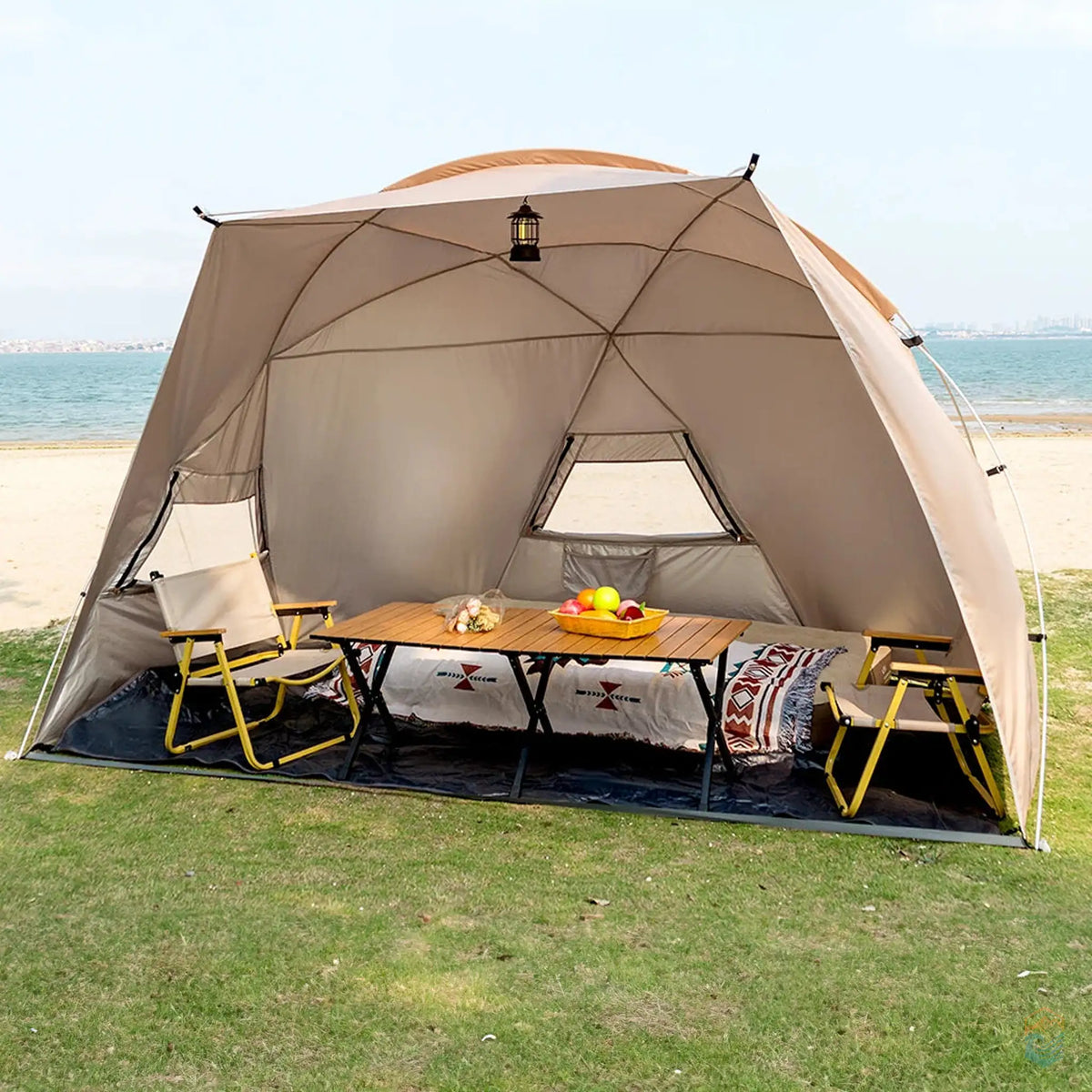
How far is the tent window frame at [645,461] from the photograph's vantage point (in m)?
6.40

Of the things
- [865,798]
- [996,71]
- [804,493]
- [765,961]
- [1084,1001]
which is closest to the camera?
[1084,1001]

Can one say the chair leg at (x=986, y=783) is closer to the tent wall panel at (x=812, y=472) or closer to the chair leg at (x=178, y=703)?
the tent wall panel at (x=812, y=472)

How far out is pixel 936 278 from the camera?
67188 millimetres

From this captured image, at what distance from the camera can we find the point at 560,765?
497 cm

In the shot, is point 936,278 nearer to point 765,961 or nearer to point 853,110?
point 853,110

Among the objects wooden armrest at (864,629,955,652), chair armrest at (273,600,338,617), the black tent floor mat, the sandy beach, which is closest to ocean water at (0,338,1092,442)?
the sandy beach

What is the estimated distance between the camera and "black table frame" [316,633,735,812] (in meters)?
4.52

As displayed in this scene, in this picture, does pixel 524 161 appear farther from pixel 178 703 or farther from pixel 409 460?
pixel 178 703

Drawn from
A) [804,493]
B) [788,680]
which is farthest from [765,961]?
[804,493]

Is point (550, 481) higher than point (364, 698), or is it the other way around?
point (550, 481)

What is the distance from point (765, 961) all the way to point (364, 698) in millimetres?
2280

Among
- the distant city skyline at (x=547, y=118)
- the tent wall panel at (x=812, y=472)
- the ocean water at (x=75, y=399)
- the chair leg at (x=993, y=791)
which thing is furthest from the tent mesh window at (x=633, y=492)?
the ocean water at (x=75, y=399)

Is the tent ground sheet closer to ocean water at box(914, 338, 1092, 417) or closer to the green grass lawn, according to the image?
the green grass lawn

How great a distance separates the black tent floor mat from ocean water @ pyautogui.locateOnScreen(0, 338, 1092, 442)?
1822 cm
